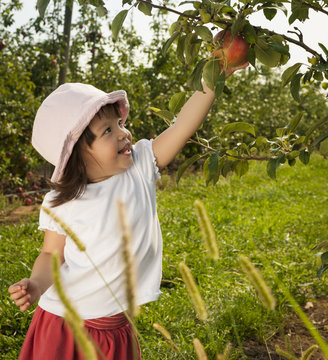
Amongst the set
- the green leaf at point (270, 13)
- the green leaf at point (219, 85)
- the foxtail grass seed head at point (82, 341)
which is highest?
the green leaf at point (270, 13)

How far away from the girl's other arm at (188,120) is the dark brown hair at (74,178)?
240 millimetres

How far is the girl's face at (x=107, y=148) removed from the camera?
150 cm

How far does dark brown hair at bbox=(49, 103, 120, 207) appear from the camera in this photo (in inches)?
60.6

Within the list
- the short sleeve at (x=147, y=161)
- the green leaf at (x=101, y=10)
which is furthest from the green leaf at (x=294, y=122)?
the green leaf at (x=101, y=10)

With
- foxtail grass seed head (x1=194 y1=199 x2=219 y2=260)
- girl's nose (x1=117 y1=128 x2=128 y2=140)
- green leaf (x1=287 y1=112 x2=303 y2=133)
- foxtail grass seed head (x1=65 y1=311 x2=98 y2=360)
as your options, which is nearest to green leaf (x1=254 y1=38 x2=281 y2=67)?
green leaf (x1=287 y1=112 x2=303 y2=133)

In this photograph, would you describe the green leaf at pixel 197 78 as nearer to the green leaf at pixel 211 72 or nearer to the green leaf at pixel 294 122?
the green leaf at pixel 211 72

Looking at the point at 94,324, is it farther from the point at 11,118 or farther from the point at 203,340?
the point at 11,118

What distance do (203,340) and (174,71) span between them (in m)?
6.06

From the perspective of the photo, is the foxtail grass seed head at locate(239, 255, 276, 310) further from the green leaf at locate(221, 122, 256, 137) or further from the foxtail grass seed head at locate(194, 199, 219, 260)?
the green leaf at locate(221, 122, 256, 137)

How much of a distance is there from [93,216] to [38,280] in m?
0.26

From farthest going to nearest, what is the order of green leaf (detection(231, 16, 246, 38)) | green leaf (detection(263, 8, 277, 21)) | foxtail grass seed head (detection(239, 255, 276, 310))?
green leaf (detection(263, 8, 277, 21)) → green leaf (detection(231, 16, 246, 38)) → foxtail grass seed head (detection(239, 255, 276, 310))

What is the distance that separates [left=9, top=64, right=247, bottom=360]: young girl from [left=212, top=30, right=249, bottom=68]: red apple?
84 millimetres

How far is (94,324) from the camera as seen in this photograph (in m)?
1.49

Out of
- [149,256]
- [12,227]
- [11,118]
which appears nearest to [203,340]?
[149,256]
